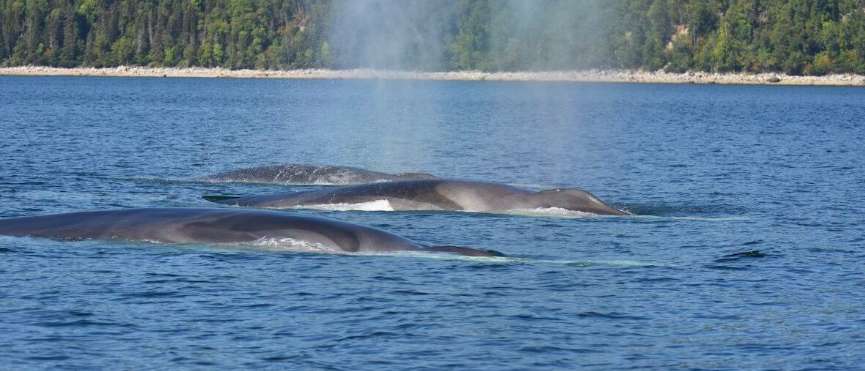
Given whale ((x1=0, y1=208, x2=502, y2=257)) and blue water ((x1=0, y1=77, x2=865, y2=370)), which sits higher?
whale ((x1=0, y1=208, x2=502, y2=257))

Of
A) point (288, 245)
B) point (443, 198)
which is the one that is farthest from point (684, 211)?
point (288, 245)

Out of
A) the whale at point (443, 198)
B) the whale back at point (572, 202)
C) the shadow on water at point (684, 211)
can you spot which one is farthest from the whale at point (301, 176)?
the shadow on water at point (684, 211)

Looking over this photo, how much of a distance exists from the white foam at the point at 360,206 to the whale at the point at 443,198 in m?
0.08

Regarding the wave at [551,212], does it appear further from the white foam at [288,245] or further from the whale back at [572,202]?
the white foam at [288,245]

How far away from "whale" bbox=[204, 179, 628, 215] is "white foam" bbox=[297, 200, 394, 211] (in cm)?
8

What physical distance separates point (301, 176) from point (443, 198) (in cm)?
932

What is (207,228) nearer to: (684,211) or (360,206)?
(360,206)

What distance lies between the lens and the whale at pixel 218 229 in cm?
2577

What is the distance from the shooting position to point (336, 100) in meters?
158

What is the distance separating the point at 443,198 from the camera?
112 ft

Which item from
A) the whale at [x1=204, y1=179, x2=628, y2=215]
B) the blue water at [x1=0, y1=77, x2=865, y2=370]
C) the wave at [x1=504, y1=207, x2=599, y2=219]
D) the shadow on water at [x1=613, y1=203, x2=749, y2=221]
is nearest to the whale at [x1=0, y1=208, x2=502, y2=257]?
the blue water at [x1=0, y1=77, x2=865, y2=370]

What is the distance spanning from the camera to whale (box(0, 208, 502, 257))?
84.5 feet

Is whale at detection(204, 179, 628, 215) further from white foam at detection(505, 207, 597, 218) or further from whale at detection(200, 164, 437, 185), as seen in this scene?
whale at detection(200, 164, 437, 185)

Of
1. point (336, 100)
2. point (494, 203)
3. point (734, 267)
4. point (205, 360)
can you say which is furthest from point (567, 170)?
point (336, 100)
